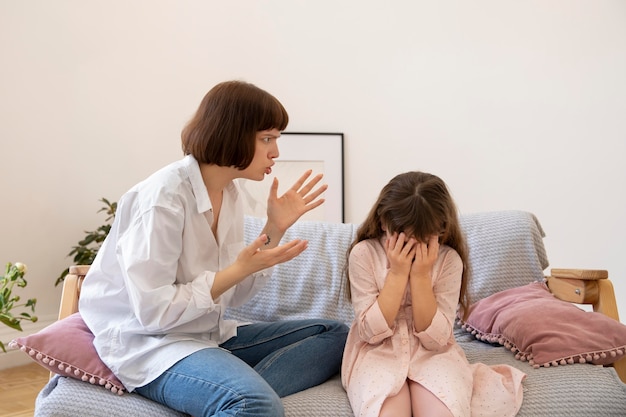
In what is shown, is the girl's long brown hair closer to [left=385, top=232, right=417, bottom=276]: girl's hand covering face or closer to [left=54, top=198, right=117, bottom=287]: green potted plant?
[left=385, top=232, right=417, bottom=276]: girl's hand covering face

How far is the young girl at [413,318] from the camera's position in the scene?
1.52 metres

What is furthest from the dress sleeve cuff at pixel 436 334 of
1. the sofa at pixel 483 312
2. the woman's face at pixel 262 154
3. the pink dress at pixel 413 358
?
the woman's face at pixel 262 154

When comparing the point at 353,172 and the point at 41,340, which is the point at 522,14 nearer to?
the point at 353,172

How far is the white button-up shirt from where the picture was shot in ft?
4.88

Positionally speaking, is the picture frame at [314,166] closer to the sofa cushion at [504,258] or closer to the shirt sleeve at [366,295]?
the sofa cushion at [504,258]

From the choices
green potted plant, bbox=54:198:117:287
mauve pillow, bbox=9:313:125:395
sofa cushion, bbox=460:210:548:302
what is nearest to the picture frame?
green potted plant, bbox=54:198:117:287

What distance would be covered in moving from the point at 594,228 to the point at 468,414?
199 cm

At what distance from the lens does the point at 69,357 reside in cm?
153

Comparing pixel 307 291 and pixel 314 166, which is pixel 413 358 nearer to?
pixel 307 291

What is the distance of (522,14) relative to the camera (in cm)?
327

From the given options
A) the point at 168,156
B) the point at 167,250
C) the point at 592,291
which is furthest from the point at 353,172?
the point at 167,250

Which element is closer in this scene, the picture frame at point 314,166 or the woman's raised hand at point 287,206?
the woman's raised hand at point 287,206

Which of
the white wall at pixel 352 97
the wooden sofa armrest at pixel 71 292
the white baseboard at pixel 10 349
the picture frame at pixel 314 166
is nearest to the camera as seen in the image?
the wooden sofa armrest at pixel 71 292

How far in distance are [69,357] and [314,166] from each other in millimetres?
2024
